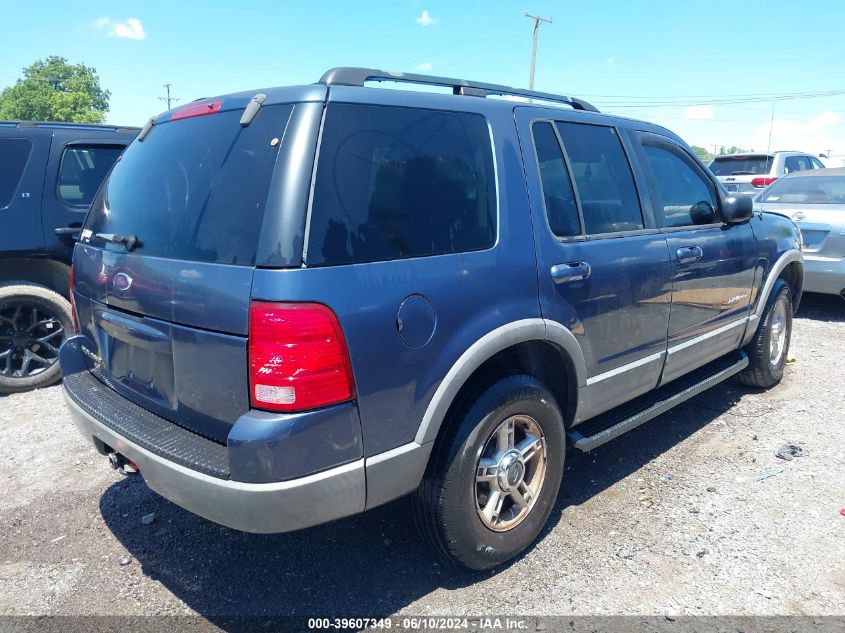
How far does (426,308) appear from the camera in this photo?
2.24m

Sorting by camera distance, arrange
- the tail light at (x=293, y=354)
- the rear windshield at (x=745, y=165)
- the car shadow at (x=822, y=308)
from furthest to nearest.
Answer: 1. the rear windshield at (x=745, y=165)
2. the car shadow at (x=822, y=308)
3. the tail light at (x=293, y=354)

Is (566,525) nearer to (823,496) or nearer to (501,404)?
(501,404)

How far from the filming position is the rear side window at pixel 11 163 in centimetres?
484

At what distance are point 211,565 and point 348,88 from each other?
2.21 m

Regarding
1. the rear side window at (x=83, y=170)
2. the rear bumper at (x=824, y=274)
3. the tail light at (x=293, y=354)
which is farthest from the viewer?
the rear bumper at (x=824, y=274)

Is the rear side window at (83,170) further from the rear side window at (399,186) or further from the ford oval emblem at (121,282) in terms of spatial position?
the rear side window at (399,186)

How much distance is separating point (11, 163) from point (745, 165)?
42.6 ft

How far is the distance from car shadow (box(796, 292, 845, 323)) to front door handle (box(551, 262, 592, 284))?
19.8 ft

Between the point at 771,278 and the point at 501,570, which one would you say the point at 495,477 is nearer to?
the point at 501,570

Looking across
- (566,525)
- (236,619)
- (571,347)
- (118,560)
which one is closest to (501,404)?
(571,347)

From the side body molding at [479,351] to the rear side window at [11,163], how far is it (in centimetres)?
436

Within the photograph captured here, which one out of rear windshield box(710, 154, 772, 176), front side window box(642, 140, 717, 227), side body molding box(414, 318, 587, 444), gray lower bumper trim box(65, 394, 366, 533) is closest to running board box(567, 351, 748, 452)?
side body molding box(414, 318, 587, 444)

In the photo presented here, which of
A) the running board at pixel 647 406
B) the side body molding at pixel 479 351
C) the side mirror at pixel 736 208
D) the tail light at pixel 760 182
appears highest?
the tail light at pixel 760 182

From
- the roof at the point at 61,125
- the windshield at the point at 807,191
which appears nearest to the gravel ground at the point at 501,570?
the roof at the point at 61,125
